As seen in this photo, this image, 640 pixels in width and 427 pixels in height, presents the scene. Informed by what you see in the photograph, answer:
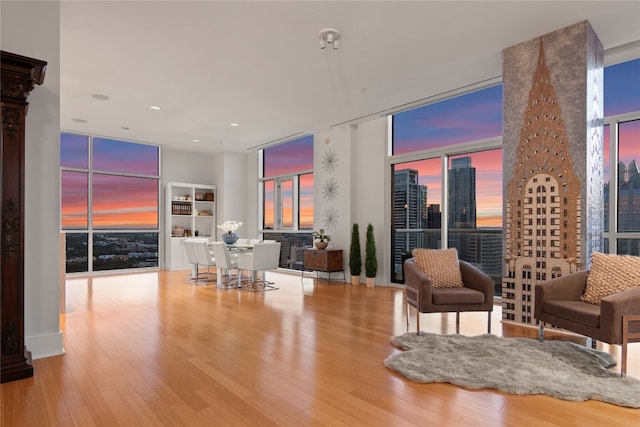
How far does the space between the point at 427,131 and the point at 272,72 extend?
322cm

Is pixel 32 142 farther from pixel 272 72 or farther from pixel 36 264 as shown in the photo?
pixel 272 72

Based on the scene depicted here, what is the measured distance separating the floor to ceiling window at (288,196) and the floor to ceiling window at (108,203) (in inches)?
114

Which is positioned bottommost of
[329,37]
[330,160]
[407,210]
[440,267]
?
[440,267]

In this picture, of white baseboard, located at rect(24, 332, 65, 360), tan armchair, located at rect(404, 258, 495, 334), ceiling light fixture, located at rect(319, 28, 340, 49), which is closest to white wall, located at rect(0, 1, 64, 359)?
white baseboard, located at rect(24, 332, 65, 360)

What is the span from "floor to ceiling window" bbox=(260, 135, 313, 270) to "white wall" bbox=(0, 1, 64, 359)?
6.12 metres

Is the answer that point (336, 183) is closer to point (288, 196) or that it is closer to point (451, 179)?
point (288, 196)

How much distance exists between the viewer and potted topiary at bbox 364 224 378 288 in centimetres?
723

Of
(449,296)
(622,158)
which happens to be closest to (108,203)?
(449,296)

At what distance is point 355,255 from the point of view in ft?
24.7

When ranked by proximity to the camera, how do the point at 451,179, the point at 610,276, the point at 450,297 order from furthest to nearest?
the point at 451,179 → the point at 450,297 → the point at 610,276

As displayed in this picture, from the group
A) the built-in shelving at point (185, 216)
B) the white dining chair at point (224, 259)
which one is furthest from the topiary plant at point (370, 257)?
the built-in shelving at point (185, 216)

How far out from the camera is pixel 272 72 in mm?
5176

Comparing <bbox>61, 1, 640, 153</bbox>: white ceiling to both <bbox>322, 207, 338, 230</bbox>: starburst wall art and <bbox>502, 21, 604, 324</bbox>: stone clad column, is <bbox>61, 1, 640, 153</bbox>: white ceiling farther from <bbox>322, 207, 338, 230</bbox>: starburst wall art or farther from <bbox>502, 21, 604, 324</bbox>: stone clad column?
<bbox>322, 207, 338, 230</bbox>: starburst wall art

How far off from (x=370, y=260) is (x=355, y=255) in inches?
15.1
